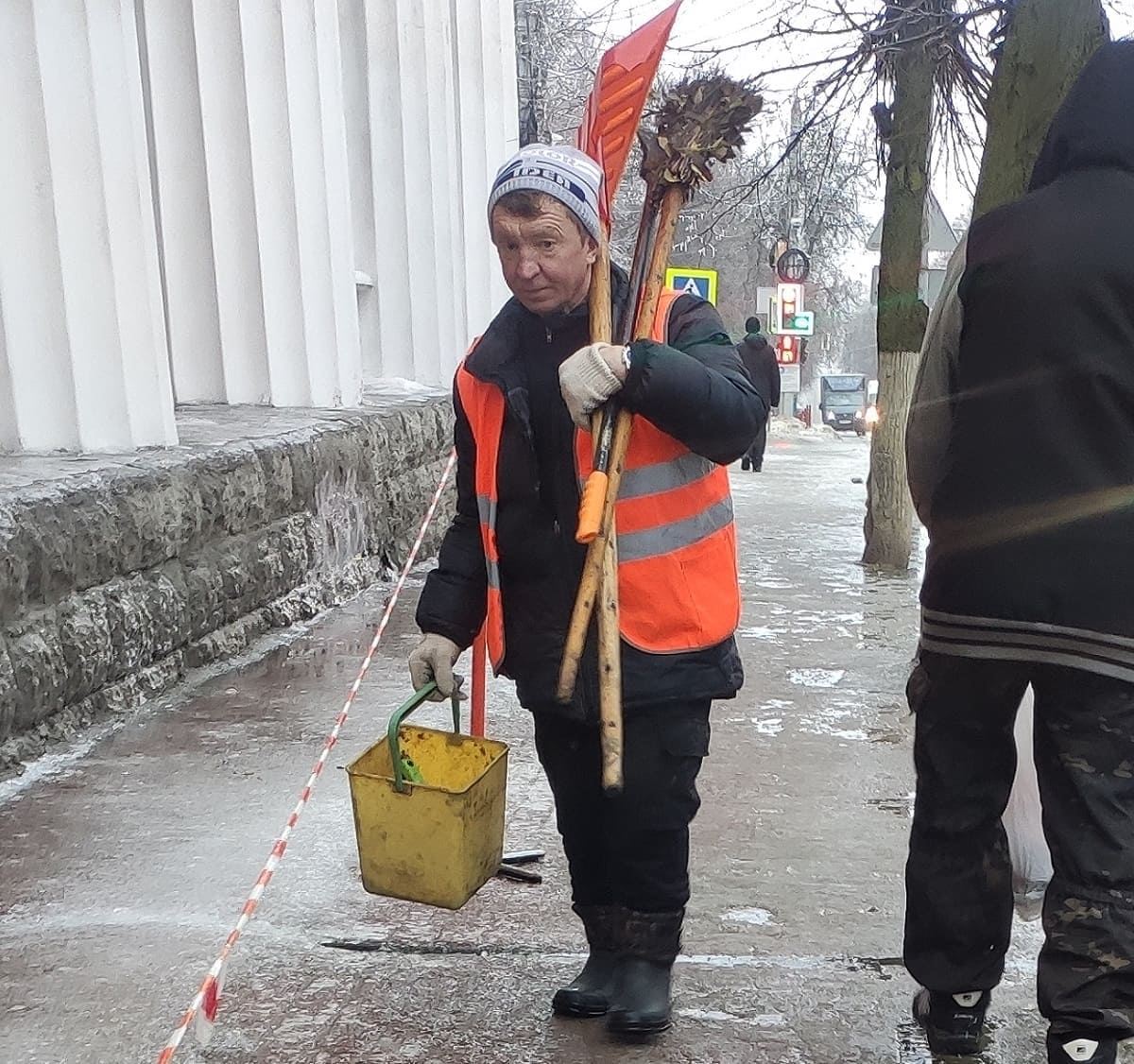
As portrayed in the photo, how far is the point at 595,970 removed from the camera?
96.4 inches

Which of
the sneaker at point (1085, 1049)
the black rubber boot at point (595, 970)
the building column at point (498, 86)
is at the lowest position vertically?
the black rubber boot at point (595, 970)

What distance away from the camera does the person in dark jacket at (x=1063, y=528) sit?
1863mm

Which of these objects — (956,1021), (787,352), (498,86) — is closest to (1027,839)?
(956,1021)

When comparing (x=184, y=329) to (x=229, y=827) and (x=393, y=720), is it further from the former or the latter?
(x=393, y=720)

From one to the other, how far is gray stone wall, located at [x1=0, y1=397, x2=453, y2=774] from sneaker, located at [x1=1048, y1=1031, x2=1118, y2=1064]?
2.92 m

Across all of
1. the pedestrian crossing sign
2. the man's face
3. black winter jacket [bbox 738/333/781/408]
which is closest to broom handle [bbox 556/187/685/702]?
the man's face

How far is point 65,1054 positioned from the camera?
225cm

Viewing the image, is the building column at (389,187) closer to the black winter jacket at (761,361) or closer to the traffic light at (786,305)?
the black winter jacket at (761,361)

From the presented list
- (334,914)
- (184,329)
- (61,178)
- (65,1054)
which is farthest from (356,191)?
(65,1054)

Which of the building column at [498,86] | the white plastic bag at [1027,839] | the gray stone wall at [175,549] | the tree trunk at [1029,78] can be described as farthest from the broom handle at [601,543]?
the building column at [498,86]

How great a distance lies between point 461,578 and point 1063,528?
3.83ft

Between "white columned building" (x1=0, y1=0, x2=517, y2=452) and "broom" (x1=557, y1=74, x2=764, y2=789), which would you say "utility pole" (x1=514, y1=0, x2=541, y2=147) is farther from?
"broom" (x1=557, y1=74, x2=764, y2=789)

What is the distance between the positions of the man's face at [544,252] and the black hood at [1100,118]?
0.83 meters

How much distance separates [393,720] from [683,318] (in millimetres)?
955
